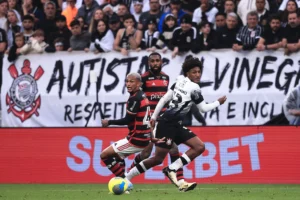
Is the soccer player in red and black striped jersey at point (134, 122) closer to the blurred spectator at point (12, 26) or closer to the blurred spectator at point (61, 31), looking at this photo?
the blurred spectator at point (61, 31)

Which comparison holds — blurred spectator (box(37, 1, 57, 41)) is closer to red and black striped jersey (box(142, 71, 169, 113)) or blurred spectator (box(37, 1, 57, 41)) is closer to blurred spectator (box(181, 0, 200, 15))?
blurred spectator (box(181, 0, 200, 15))

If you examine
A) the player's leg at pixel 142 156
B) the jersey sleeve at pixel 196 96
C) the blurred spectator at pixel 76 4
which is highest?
the jersey sleeve at pixel 196 96

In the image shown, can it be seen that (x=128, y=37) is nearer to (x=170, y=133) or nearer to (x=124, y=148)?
(x=124, y=148)

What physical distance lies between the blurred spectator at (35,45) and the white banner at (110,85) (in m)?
0.18

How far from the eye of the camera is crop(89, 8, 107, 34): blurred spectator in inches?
897

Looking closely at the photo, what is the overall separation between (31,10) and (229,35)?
6.52m

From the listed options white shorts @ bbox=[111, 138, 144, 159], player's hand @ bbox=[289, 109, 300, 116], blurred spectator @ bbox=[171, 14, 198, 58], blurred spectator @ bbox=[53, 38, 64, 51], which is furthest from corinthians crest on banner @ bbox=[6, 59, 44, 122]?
white shorts @ bbox=[111, 138, 144, 159]

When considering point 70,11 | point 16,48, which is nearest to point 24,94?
point 16,48

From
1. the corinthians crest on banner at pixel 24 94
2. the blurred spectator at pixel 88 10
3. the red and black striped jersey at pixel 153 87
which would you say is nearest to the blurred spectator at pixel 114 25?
the blurred spectator at pixel 88 10

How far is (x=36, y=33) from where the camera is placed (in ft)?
75.8

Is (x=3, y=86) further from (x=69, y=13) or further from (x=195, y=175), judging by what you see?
(x=195, y=175)

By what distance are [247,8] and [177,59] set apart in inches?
87.3

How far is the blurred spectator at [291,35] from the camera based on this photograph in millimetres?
20172

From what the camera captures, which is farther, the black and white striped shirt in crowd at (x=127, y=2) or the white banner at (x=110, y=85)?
the black and white striped shirt in crowd at (x=127, y=2)
